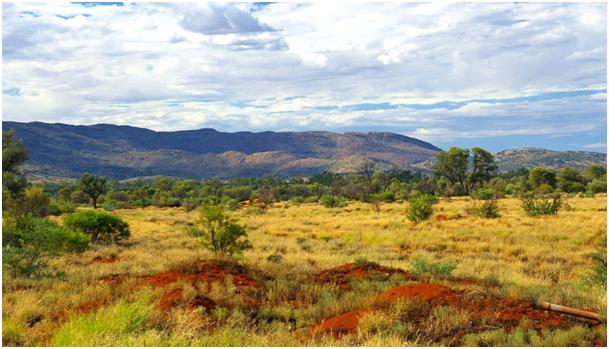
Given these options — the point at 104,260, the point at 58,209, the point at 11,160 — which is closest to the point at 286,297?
the point at 104,260

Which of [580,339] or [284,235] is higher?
[580,339]

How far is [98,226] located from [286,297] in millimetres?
16568

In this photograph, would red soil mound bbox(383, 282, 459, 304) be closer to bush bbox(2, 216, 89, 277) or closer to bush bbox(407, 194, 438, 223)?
bush bbox(2, 216, 89, 277)

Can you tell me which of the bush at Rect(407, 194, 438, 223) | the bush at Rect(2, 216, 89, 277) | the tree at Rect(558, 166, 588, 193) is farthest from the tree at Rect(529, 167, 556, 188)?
the bush at Rect(2, 216, 89, 277)

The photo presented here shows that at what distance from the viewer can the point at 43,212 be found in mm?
35406

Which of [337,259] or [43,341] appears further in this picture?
[337,259]

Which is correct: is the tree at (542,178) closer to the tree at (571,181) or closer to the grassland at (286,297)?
the tree at (571,181)

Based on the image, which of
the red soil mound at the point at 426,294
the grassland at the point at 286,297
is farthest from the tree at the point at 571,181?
the red soil mound at the point at 426,294

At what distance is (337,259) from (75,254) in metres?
9.84

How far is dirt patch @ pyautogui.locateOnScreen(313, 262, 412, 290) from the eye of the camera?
14516mm

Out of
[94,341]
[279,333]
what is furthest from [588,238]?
[94,341]

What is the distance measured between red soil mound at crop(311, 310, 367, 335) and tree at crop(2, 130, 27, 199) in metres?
19.7

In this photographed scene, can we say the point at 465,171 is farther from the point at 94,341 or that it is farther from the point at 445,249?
the point at 94,341

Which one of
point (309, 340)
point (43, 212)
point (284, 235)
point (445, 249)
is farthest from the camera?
point (43, 212)
